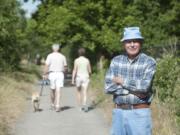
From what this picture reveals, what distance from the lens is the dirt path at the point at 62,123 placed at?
12.5 meters

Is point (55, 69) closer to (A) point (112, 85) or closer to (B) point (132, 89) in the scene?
(A) point (112, 85)

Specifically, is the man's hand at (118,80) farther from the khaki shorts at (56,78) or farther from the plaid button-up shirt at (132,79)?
the khaki shorts at (56,78)

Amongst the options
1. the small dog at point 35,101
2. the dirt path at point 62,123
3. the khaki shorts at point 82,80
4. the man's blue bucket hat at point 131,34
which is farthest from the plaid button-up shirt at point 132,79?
the khaki shorts at point 82,80

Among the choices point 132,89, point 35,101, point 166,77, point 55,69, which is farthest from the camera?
point 35,101

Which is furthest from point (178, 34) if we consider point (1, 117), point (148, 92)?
point (148, 92)

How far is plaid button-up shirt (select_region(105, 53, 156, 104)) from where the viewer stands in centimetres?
634

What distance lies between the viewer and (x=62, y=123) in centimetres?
1385

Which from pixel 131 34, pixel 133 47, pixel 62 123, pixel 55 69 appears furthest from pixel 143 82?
pixel 55 69

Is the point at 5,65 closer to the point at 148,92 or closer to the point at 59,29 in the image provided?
the point at 59,29

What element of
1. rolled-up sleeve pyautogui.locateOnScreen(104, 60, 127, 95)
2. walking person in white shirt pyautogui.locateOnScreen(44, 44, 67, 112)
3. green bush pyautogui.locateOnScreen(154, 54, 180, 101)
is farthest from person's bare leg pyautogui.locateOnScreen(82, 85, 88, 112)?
rolled-up sleeve pyautogui.locateOnScreen(104, 60, 127, 95)

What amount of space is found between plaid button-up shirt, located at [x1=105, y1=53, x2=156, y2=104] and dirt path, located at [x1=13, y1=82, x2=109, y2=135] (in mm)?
5761

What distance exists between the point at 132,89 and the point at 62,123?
7.70m

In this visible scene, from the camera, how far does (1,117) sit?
1321cm

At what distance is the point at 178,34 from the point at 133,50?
1234 inches
